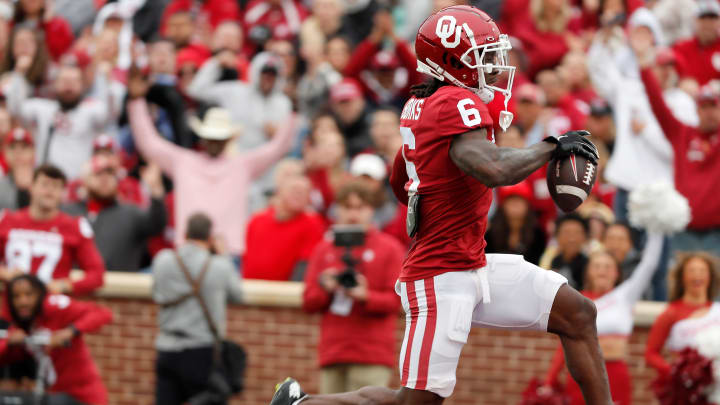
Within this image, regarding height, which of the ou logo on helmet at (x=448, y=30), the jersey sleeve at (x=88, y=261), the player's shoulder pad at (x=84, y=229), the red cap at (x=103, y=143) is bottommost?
the jersey sleeve at (x=88, y=261)

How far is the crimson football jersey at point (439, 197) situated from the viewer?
6273mm

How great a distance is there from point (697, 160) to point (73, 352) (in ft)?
17.5

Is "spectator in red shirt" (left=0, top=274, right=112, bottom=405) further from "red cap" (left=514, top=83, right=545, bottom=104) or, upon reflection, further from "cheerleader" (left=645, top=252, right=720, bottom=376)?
"red cap" (left=514, top=83, right=545, bottom=104)

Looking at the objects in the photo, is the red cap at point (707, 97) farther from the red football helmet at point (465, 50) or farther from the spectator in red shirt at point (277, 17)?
the red football helmet at point (465, 50)

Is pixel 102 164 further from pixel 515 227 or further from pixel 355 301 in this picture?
pixel 515 227

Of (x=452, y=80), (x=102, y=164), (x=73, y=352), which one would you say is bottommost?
(x=73, y=352)

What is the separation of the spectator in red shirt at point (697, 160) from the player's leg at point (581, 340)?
5.21 meters

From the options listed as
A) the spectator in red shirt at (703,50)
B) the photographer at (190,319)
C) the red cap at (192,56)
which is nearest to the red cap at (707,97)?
the spectator in red shirt at (703,50)

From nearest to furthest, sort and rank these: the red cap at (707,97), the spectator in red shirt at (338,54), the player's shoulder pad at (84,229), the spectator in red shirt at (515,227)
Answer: the player's shoulder pad at (84,229) < the spectator in red shirt at (515,227) < the red cap at (707,97) < the spectator in red shirt at (338,54)

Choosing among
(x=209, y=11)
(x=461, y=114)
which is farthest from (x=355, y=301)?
(x=209, y=11)

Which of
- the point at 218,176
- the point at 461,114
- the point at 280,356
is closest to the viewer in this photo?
→ the point at 461,114

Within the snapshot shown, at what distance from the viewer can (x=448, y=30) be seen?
20.7 feet

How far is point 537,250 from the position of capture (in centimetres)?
1111

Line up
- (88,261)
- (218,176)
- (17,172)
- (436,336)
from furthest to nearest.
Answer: (218,176)
(17,172)
(88,261)
(436,336)
